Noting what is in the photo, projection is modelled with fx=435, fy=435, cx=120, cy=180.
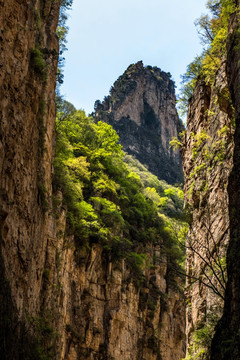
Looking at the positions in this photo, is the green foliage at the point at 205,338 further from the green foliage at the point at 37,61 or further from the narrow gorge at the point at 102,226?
the green foliage at the point at 37,61

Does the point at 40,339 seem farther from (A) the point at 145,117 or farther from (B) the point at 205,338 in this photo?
(A) the point at 145,117

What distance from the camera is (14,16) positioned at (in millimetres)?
15219

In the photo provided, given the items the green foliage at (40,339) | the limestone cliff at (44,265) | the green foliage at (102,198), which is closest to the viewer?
the limestone cliff at (44,265)

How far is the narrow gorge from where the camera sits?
43.4 ft

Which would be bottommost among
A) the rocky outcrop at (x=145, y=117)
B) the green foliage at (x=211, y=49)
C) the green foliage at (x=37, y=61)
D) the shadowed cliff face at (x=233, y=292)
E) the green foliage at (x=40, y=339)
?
the green foliage at (x=40, y=339)

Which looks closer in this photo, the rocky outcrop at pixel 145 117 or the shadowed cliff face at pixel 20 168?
the shadowed cliff face at pixel 20 168

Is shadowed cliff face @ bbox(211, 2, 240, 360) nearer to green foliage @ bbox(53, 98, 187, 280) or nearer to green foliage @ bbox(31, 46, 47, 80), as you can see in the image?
green foliage @ bbox(31, 46, 47, 80)

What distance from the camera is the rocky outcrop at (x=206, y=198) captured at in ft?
57.0

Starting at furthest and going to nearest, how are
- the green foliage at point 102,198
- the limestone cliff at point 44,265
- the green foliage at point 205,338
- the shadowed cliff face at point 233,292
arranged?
the green foliage at point 102,198, the green foliage at point 205,338, the limestone cliff at point 44,265, the shadowed cliff face at point 233,292

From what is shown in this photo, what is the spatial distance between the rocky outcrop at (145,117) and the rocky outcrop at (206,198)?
55087 mm

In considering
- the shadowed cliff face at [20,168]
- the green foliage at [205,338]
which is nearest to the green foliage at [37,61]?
the shadowed cliff face at [20,168]

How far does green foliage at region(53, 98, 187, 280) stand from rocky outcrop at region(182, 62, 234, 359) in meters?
3.47

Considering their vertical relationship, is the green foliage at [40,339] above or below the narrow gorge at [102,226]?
below

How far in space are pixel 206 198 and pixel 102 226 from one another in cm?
1233
